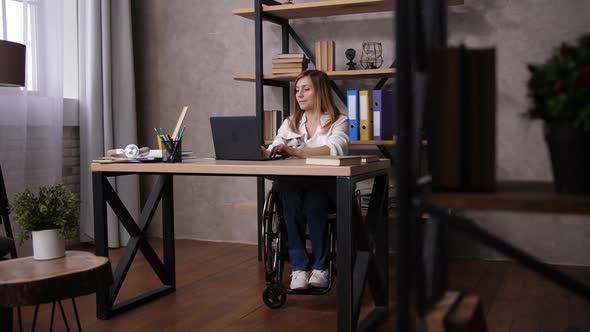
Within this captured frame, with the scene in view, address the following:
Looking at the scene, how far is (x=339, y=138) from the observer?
3.22m

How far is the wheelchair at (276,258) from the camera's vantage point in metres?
2.87

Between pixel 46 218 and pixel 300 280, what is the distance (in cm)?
125

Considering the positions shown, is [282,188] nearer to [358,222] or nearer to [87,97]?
[358,222]

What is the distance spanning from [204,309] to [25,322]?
76 centimetres

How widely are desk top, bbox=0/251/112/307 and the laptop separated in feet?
2.42

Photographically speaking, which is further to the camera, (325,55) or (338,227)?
(325,55)

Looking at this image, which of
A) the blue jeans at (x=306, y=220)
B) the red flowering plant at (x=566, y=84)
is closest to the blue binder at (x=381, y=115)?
the blue jeans at (x=306, y=220)

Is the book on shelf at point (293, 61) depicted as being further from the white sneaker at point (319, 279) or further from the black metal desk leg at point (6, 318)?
the black metal desk leg at point (6, 318)

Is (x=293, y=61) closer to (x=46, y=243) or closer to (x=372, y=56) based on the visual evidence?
(x=372, y=56)

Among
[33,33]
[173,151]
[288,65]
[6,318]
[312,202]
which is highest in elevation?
[33,33]

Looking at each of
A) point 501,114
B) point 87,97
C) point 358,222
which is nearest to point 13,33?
point 87,97

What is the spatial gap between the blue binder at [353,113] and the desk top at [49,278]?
1858 mm

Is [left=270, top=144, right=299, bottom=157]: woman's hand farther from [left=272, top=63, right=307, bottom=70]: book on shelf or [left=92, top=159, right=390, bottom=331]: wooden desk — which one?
[left=272, top=63, right=307, bottom=70]: book on shelf

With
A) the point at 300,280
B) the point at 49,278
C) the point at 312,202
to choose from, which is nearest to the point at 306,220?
the point at 312,202
